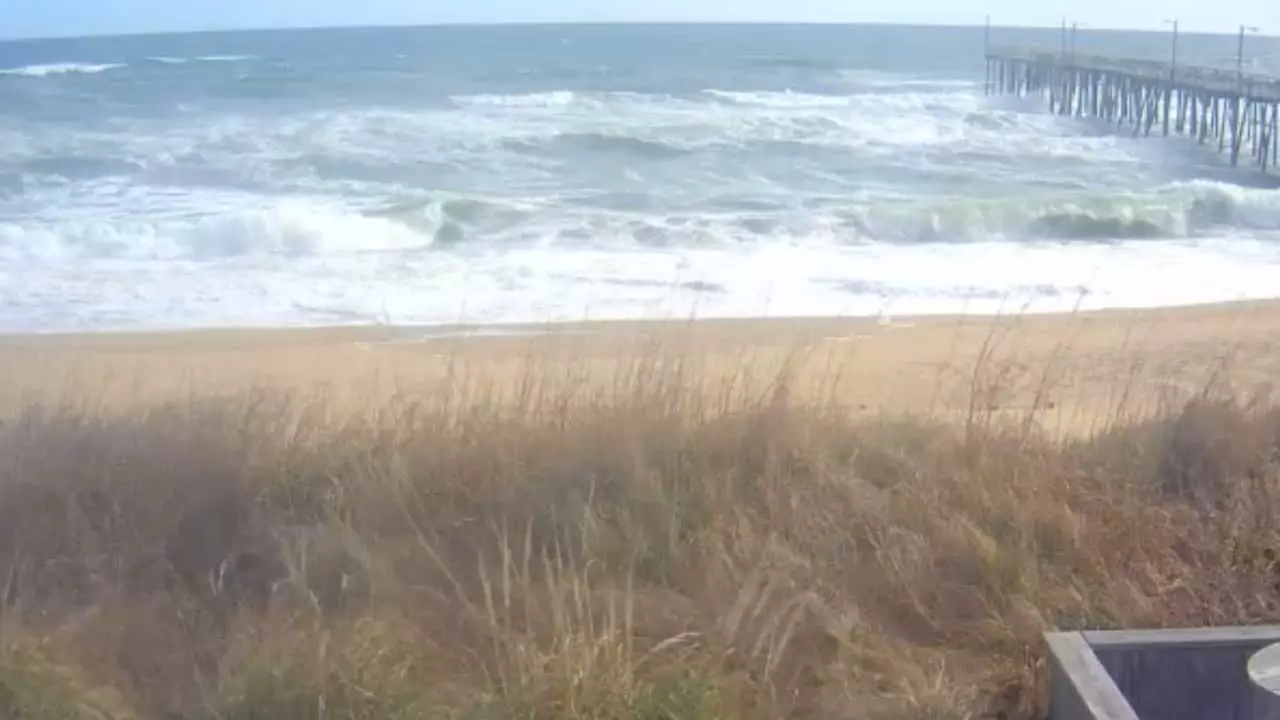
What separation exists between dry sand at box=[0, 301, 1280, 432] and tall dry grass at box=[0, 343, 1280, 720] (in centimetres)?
79

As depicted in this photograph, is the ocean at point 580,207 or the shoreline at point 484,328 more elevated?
the shoreline at point 484,328

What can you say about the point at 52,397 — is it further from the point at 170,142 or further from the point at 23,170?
the point at 170,142

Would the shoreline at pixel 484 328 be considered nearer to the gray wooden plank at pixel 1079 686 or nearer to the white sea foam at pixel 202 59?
the gray wooden plank at pixel 1079 686

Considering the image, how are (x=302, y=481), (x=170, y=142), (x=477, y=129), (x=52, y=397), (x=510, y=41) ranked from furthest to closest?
(x=510, y=41) → (x=477, y=129) → (x=170, y=142) → (x=52, y=397) → (x=302, y=481)

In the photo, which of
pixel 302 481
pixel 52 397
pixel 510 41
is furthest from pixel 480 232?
pixel 510 41

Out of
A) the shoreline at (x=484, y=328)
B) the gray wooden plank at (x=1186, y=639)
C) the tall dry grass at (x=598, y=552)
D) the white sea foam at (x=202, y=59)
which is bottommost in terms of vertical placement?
the white sea foam at (x=202, y=59)

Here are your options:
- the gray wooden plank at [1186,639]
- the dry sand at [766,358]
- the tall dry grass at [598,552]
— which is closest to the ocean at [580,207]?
the dry sand at [766,358]

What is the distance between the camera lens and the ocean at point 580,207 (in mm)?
14711

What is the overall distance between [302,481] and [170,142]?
26860 mm

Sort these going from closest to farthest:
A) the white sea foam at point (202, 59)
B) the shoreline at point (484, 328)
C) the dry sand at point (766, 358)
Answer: the dry sand at point (766, 358) → the shoreline at point (484, 328) → the white sea foam at point (202, 59)

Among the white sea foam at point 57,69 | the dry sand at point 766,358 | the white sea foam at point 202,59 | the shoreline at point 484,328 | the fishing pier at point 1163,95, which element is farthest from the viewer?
the white sea foam at point 202,59

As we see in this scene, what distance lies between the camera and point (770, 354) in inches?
427

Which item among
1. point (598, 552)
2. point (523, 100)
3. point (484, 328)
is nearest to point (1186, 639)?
point (598, 552)

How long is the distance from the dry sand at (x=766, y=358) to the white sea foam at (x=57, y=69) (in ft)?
149
